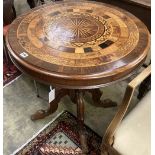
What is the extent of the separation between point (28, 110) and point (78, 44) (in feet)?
2.48

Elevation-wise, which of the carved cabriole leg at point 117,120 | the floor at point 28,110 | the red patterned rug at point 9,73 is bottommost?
the floor at point 28,110

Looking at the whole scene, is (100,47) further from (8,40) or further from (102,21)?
(8,40)

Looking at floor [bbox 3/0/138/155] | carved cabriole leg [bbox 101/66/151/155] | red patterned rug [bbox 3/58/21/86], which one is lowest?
floor [bbox 3/0/138/155]

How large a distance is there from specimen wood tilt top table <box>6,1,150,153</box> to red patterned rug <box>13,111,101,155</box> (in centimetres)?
16

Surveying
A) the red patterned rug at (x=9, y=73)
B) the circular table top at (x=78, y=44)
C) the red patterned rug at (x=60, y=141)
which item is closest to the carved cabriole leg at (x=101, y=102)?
the red patterned rug at (x=60, y=141)

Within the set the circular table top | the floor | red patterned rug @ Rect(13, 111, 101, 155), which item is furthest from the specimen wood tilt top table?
the floor

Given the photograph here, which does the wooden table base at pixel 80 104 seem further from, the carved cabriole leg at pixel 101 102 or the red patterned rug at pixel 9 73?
the red patterned rug at pixel 9 73

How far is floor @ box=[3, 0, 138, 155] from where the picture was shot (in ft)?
4.76

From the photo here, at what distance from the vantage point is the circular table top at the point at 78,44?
922mm

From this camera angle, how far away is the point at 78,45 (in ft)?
3.44

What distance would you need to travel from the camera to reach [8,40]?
1085mm

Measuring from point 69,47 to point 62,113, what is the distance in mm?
A: 676

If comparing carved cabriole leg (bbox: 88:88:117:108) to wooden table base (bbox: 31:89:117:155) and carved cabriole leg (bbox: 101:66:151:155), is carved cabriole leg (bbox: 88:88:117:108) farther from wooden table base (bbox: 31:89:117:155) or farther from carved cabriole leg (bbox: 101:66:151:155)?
carved cabriole leg (bbox: 101:66:151:155)

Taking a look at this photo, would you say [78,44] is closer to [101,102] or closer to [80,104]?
[80,104]
